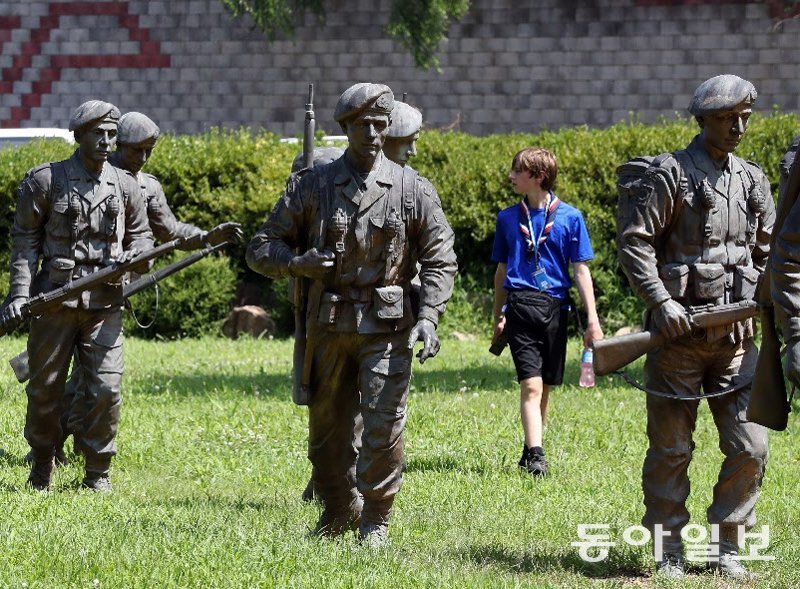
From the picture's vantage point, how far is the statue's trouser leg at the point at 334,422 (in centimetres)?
736

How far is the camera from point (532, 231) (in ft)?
32.7

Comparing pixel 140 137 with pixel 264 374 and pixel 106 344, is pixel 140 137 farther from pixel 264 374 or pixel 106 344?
pixel 264 374

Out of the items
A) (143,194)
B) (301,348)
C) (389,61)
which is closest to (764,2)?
(389,61)

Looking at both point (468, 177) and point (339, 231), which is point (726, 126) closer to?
point (339, 231)

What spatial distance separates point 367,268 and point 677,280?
143cm

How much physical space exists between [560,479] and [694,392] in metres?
2.62

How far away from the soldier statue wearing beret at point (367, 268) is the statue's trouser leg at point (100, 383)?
2.09 meters

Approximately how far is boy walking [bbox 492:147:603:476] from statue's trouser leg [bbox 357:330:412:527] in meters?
2.59

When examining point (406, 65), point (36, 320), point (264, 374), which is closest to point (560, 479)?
point (36, 320)

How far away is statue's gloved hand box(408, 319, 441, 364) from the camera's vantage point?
6.96 m

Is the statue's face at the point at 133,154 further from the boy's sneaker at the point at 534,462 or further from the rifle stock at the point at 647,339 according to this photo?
the rifle stock at the point at 647,339

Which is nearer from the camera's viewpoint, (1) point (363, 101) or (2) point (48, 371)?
(1) point (363, 101)

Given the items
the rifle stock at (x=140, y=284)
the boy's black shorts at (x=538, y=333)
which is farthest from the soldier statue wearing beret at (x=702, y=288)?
the rifle stock at (x=140, y=284)

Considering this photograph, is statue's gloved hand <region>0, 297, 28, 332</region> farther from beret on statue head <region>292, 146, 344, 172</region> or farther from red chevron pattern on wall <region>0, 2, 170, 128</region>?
red chevron pattern on wall <region>0, 2, 170, 128</region>
